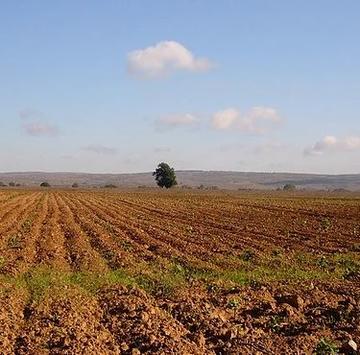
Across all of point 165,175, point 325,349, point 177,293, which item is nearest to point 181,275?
point 177,293

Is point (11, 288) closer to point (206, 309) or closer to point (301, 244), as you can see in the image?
point (206, 309)

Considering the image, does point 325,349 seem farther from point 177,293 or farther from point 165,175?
point 165,175

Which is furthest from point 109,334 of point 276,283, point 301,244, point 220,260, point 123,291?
point 301,244

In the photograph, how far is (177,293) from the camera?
37.9 ft

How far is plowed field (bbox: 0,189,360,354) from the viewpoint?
813 cm

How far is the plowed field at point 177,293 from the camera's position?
8133 mm

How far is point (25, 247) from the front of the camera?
59.3 ft

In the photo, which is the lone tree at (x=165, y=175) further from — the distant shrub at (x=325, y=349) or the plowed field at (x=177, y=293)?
the distant shrub at (x=325, y=349)

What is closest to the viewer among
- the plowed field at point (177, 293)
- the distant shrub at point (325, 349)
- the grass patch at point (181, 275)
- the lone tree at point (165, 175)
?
the distant shrub at point (325, 349)

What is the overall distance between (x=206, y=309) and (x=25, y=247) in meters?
9.74

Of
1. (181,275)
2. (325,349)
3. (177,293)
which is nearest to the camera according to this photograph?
(325,349)

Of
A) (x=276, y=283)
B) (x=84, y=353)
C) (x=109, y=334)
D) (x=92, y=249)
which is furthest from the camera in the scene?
(x=92, y=249)

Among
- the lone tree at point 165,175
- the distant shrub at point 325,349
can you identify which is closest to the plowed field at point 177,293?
the distant shrub at point 325,349

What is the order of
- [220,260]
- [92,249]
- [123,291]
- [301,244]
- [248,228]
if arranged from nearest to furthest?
1. [123,291]
2. [220,260]
3. [92,249]
4. [301,244]
5. [248,228]
